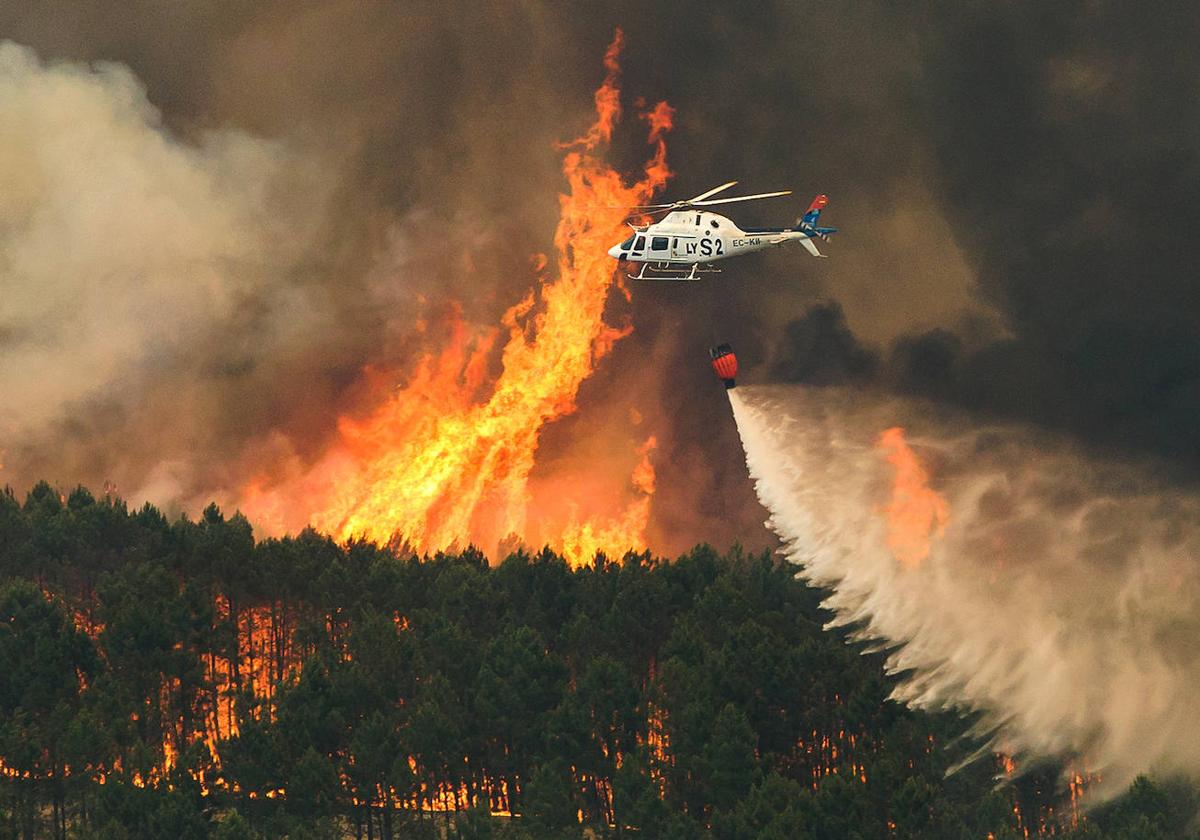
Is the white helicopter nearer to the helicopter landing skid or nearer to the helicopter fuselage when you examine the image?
the helicopter fuselage

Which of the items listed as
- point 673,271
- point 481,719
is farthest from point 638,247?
point 673,271

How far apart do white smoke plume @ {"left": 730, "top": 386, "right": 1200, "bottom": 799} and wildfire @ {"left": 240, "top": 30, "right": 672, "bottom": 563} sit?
44.9 m

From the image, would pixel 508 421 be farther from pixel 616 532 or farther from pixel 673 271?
pixel 673 271

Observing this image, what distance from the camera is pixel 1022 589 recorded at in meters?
126

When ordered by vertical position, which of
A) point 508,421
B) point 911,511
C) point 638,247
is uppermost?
point 508,421

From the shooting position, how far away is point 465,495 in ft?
612

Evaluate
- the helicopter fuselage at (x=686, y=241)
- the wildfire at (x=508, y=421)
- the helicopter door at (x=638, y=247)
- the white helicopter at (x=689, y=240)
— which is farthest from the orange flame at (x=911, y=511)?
the wildfire at (x=508, y=421)

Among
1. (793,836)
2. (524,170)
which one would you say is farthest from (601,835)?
(524,170)

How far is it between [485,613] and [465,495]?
44.2 metres

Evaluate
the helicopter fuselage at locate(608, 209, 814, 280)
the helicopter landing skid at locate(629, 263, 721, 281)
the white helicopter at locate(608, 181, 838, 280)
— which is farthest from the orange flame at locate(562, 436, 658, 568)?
the helicopter fuselage at locate(608, 209, 814, 280)

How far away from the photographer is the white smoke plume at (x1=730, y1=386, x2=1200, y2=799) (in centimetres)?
12144

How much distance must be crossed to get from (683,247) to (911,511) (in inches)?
772

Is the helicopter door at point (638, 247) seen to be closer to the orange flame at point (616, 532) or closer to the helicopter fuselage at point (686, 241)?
the helicopter fuselage at point (686, 241)

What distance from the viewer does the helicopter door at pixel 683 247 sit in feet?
436
